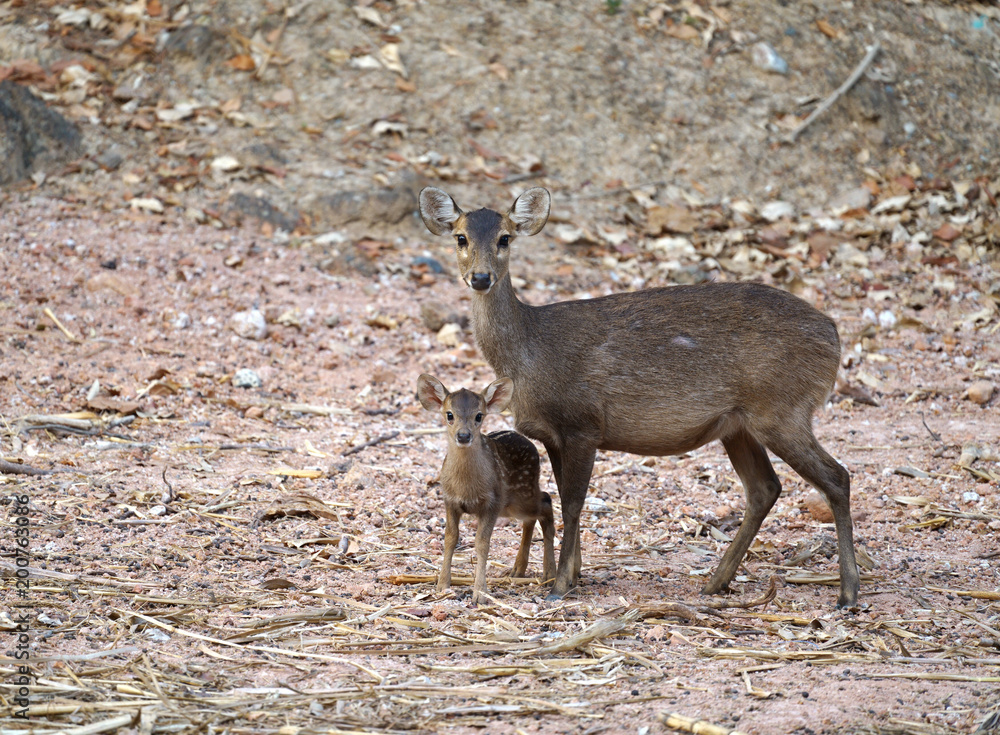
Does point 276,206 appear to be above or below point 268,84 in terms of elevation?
below

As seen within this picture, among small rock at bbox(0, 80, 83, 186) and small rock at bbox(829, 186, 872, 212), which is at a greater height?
small rock at bbox(829, 186, 872, 212)

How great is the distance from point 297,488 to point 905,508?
4.24 metres

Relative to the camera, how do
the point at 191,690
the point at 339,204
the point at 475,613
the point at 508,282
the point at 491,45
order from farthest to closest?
the point at 491,45
the point at 339,204
the point at 508,282
the point at 475,613
the point at 191,690

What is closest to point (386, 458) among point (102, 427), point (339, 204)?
point (102, 427)

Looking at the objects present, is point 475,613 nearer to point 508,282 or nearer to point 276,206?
point 508,282

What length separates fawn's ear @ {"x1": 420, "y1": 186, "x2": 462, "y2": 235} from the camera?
6.61 meters

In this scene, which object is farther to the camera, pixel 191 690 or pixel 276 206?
pixel 276 206

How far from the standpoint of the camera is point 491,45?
45.8ft

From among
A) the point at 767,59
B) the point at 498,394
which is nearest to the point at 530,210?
the point at 498,394

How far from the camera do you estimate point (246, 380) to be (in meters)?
9.16

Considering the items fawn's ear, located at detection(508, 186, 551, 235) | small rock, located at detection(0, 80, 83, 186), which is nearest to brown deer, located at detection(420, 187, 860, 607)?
fawn's ear, located at detection(508, 186, 551, 235)

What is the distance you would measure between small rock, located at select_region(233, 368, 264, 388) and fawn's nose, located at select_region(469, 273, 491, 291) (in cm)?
367

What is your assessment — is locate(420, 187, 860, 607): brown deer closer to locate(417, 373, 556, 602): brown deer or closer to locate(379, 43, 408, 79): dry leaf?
locate(417, 373, 556, 602): brown deer

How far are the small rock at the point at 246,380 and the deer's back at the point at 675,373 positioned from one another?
3.55 m
